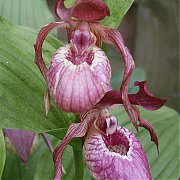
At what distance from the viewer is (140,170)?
972mm

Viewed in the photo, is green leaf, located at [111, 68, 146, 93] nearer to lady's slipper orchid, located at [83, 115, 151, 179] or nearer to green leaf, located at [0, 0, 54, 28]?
green leaf, located at [0, 0, 54, 28]

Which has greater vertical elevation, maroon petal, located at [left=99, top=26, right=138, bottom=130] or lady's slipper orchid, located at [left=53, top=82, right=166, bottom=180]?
maroon petal, located at [left=99, top=26, right=138, bottom=130]

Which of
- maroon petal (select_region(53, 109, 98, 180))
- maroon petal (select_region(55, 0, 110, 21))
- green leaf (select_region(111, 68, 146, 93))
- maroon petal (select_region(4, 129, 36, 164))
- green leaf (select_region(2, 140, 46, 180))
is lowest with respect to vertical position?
green leaf (select_region(2, 140, 46, 180))

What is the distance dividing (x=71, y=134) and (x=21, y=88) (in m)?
0.12

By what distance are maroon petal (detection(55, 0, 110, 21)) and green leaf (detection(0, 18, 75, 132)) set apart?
0.49ft

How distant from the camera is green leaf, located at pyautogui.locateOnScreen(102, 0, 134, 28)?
1092 millimetres

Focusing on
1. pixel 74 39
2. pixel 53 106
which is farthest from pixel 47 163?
Answer: pixel 74 39

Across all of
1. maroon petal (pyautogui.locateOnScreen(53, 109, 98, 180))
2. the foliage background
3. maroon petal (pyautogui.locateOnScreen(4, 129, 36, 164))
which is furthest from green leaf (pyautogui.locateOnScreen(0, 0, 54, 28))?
maroon petal (pyautogui.locateOnScreen(53, 109, 98, 180))

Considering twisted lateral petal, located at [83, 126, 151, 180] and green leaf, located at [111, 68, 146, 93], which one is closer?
twisted lateral petal, located at [83, 126, 151, 180]

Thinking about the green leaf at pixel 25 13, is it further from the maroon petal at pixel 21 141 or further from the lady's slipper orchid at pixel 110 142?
the lady's slipper orchid at pixel 110 142

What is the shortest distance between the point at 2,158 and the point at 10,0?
0.53m

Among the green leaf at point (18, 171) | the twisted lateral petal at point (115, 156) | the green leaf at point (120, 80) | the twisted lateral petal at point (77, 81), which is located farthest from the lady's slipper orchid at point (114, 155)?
the green leaf at point (120, 80)

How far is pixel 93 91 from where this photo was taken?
0.87 metres

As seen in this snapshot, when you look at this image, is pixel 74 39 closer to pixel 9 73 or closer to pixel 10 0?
pixel 9 73
